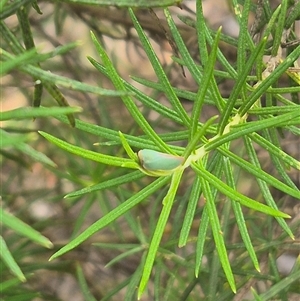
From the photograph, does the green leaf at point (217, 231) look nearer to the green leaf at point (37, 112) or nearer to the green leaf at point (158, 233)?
the green leaf at point (158, 233)

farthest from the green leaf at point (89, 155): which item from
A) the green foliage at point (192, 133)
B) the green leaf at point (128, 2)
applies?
the green leaf at point (128, 2)

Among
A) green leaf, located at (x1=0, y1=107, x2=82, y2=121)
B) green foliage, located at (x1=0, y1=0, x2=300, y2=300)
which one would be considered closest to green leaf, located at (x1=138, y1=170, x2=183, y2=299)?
green foliage, located at (x1=0, y1=0, x2=300, y2=300)

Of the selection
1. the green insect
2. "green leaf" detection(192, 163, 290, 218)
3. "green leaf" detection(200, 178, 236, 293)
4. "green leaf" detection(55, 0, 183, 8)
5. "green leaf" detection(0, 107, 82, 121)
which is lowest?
"green leaf" detection(200, 178, 236, 293)

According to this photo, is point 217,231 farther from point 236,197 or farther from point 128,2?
point 128,2

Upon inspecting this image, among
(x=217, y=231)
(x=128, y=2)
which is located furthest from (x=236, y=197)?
(x=128, y=2)

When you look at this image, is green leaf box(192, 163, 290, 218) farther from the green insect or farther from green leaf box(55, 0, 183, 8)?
green leaf box(55, 0, 183, 8)

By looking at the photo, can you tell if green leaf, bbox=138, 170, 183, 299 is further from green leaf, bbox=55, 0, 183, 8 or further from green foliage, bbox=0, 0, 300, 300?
green leaf, bbox=55, 0, 183, 8

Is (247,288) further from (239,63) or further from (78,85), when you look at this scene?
(78,85)

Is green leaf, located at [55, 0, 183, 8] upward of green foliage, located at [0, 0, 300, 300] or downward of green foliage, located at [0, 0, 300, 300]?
upward

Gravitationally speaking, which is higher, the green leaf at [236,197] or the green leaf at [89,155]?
the green leaf at [89,155]
